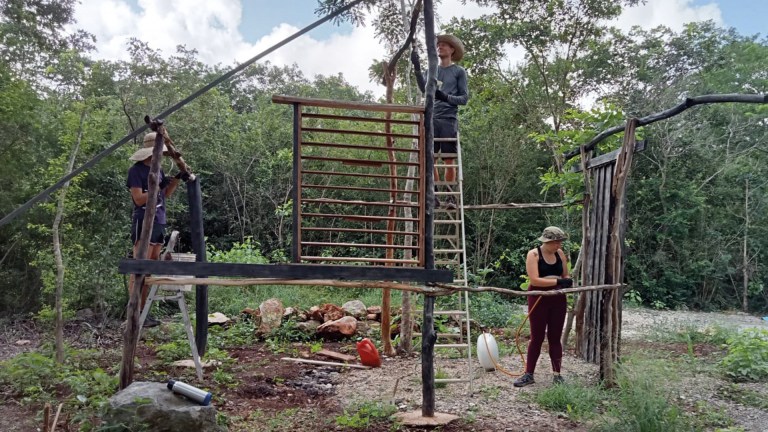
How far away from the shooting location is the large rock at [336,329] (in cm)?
779

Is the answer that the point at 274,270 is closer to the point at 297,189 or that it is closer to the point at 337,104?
the point at 297,189

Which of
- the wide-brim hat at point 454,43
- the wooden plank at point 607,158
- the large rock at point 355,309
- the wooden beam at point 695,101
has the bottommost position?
the large rock at point 355,309

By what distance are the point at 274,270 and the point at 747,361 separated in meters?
5.10

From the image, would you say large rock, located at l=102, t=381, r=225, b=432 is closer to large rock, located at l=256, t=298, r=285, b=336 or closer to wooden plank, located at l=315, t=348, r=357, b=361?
wooden plank, located at l=315, t=348, r=357, b=361

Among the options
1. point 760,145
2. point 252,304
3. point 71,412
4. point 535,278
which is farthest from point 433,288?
point 760,145

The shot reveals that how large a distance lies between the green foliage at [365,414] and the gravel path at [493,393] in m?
0.23

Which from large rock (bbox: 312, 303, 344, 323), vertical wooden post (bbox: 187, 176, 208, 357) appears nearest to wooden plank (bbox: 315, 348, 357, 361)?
large rock (bbox: 312, 303, 344, 323)

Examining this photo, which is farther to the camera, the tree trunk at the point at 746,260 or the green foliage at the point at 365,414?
the tree trunk at the point at 746,260

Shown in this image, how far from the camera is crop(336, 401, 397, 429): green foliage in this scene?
13.7ft

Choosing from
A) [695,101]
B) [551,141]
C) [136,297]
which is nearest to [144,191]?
[136,297]

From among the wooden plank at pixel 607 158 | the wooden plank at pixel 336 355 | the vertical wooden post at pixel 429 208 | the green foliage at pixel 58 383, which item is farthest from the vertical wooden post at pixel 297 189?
the wooden plank at pixel 607 158

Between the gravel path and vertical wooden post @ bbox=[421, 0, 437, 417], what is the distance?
0.40 m

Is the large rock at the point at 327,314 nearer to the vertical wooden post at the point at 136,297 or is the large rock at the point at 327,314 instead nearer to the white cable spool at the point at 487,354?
the white cable spool at the point at 487,354

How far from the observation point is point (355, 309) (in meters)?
8.87
